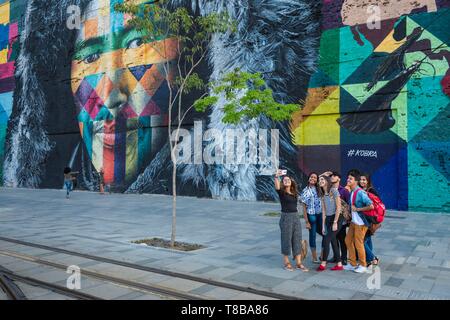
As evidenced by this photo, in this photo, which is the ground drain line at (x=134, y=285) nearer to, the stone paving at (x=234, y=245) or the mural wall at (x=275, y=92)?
the stone paving at (x=234, y=245)

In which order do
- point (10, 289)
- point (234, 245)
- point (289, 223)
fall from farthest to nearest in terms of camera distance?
point (234, 245)
point (289, 223)
point (10, 289)

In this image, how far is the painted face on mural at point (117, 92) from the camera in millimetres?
21703

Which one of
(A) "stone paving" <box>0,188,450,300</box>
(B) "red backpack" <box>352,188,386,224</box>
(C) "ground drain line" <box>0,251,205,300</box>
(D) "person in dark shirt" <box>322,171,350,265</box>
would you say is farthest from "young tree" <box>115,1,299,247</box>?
(B) "red backpack" <box>352,188,386,224</box>

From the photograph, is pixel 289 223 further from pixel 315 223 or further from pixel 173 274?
pixel 173 274

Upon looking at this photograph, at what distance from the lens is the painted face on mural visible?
21.7 m

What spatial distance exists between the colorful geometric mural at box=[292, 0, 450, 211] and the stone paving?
69.8 inches

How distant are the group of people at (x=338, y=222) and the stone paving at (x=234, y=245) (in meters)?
0.30

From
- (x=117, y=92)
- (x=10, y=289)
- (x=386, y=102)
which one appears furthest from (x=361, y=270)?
(x=117, y=92)

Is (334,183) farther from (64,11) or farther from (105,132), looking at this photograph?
(64,11)

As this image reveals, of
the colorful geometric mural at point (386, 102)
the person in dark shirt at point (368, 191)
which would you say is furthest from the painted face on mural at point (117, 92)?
the person in dark shirt at point (368, 191)

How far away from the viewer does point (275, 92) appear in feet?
58.4

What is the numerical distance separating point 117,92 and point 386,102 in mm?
15598

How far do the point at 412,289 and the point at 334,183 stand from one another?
200 cm

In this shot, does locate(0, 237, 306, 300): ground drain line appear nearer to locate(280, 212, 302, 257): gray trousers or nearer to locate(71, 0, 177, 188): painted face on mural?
locate(280, 212, 302, 257): gray trousers
